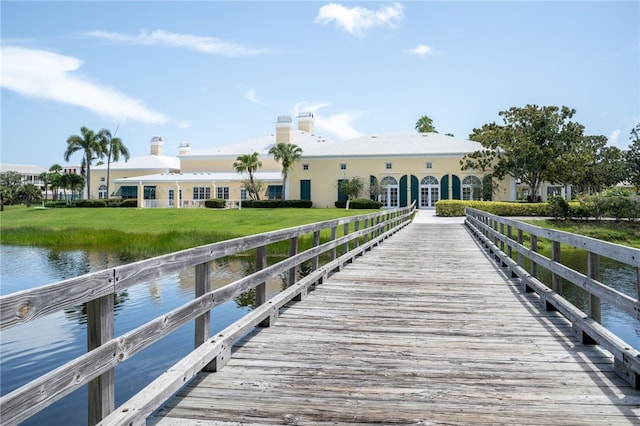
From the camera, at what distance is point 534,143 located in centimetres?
3997

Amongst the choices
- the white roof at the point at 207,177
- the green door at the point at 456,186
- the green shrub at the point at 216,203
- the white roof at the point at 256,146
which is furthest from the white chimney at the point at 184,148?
the green door at the point at 456,186

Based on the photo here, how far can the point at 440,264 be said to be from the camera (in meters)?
11.4

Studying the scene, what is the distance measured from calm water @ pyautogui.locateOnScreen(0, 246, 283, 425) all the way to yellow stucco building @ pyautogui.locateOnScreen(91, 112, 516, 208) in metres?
30.9

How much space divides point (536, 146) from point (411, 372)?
127ft

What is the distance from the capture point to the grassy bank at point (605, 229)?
86.9ft

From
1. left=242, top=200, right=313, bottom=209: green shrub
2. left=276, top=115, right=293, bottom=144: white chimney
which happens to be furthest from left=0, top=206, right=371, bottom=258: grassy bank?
left=276, top=115, right=293, bottom=144: white chimney

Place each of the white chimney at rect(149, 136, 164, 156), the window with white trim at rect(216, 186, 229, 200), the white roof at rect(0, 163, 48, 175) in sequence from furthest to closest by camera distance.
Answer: the white roof at rect(0, 163, 48, 175) < the white chimney at rect(149, 136, 164, 156) < the window with white trim at rect(216, 186, 229, 200)

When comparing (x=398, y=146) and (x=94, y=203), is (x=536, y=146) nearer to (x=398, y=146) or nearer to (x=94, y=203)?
(x=398, y=146)

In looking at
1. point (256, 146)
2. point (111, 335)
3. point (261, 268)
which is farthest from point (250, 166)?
point (111, 335)

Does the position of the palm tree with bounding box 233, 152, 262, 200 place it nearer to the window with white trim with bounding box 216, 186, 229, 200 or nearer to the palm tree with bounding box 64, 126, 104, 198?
the window with white trim with bounding box 216, 186, 229, 200

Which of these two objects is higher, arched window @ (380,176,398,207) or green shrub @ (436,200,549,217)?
arched window @ (380,176,398,207)

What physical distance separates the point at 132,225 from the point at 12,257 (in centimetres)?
1310

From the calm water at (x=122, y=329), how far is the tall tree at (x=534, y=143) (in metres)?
23.1

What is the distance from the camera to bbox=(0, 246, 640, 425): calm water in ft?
22.3
